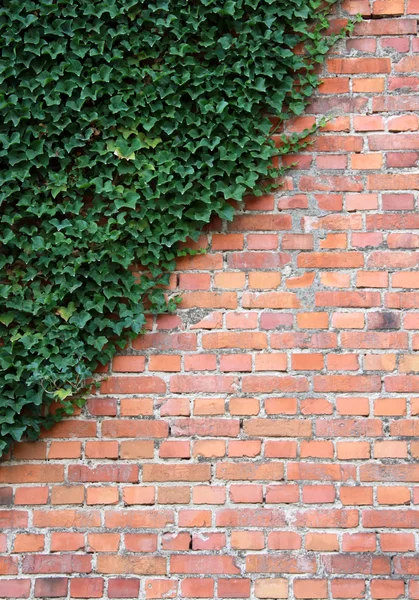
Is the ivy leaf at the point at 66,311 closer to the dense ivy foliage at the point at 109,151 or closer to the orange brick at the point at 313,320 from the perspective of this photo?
the dense ivy foliage at the point at 109,151

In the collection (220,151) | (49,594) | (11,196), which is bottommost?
(49,594)

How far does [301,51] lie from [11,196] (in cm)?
121

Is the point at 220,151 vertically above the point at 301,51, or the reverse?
the point at 301,51

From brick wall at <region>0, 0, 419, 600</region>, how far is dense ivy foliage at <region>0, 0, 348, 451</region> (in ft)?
0.48

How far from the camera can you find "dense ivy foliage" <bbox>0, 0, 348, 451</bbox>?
2.41 meters

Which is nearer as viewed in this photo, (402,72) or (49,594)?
(49,594)

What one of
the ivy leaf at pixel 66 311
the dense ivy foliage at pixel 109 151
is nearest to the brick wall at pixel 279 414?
the dense ivy foliage at pixel 109 151

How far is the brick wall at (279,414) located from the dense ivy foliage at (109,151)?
15 centimetres

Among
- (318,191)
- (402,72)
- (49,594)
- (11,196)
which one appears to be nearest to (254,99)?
(318,191)

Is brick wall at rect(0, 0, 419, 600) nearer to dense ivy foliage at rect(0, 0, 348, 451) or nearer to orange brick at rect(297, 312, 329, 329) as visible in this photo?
orange brick at rect(297, 312, 329, 329)

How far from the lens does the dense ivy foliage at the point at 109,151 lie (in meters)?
2.41

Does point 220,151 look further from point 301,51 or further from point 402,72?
point 402,72

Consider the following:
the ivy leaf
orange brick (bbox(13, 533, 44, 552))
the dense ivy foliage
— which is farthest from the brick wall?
the ivy leaf

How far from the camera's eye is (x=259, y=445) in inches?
94.9
